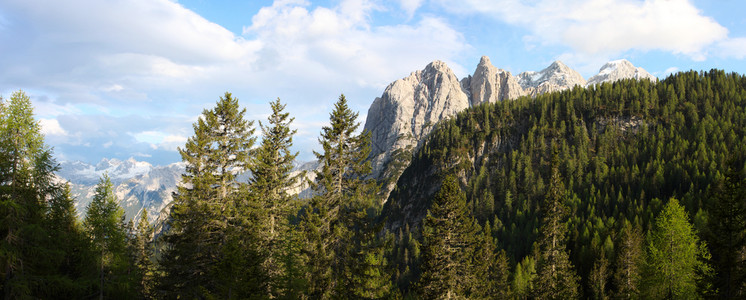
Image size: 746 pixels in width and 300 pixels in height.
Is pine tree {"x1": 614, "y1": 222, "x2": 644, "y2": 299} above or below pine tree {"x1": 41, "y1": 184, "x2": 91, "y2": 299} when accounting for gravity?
below

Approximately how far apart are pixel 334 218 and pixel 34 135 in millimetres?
16968

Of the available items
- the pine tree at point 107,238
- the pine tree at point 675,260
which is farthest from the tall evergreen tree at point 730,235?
the pine tree at point 107,238

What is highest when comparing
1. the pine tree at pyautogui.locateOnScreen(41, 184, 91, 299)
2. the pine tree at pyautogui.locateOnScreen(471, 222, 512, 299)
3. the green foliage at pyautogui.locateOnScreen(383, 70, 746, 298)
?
the green foliage at pyautogui.locateOnScreen(383, 70, 746, 298)

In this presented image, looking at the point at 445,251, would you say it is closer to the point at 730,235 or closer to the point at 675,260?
the point at 730,235

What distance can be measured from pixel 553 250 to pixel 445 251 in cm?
1520

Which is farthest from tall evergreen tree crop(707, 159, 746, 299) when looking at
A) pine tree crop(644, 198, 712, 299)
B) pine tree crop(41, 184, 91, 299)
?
pine tree crop(41, 184, 91, 299)

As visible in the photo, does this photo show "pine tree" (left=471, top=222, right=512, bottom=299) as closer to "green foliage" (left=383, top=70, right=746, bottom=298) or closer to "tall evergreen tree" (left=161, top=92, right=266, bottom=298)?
"green foliage" (left=383, top=70, right=746, bottom=298)

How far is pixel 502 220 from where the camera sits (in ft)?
447

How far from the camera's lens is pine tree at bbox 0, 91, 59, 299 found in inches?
751

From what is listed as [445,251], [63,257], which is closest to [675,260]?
[445,251]

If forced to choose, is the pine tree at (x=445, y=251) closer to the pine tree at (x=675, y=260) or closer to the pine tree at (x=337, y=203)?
the pine tree at (x=337, y=203)

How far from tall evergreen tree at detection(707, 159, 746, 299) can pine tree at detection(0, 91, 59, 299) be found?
39.5 m

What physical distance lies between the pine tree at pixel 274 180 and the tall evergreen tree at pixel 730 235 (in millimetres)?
28354

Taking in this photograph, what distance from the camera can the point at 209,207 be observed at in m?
25.2
